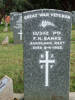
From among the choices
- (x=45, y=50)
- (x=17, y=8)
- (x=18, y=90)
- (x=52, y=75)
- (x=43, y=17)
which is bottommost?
(x=18, y=90)

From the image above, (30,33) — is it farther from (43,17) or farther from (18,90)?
(18,90)

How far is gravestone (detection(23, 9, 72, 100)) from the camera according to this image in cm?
402

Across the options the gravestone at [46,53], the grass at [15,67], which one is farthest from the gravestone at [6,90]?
the grass at [15,67]

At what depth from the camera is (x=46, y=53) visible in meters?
4.12

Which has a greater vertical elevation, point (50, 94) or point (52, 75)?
point (52, 75)

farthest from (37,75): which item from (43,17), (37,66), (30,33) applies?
(43,17)

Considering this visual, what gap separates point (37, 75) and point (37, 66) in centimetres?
17

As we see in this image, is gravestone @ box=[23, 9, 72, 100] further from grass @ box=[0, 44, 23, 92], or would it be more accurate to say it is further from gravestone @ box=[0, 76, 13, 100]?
grass @ box=[0, 44, 23, 92]

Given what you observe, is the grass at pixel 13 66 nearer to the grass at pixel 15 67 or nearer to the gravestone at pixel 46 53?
the grass at pixel 15 67

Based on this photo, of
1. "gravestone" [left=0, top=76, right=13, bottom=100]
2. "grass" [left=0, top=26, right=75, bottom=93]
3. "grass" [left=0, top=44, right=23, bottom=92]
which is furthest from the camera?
"grass" [left=0, top=44, right=23, bottom=92]

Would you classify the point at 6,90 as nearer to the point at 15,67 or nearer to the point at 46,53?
the point at 46,53

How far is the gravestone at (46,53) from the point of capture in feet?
13.2

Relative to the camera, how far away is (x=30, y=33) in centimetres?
404

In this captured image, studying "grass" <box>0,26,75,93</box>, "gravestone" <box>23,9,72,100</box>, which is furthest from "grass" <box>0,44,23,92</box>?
"gravestone" <box>23,9,72,100</box>
